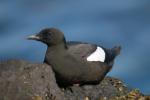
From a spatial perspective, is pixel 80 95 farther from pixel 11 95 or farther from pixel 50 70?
pixel 11 95

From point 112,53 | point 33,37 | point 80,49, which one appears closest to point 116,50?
Result: point 112,53

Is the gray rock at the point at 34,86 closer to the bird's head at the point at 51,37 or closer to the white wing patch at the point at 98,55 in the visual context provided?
the white wing patch at the point at 98,55

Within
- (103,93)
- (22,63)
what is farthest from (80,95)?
(22,63)

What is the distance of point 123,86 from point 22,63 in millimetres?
2601

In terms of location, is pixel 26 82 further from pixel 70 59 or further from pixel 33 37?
pixel 33 37

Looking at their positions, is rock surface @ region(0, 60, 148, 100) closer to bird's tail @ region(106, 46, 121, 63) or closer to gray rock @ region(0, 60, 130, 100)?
gray rock @ region(0, 60, 130, 100)

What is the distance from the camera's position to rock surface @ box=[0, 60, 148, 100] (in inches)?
356

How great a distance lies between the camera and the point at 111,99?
9719 millimetres

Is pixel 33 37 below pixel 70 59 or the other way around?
the other way around

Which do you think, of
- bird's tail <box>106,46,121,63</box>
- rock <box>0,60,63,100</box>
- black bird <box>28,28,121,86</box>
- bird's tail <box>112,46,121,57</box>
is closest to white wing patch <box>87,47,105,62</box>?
black bird <box>28,28,121,86</box>

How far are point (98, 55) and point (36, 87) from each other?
2.44 metres

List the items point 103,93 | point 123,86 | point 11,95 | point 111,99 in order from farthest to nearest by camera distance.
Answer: point 123,86
point 103,93
point 111,99
point 11,95

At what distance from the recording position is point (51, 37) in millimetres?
10836

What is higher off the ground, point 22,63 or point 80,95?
point 22,63
